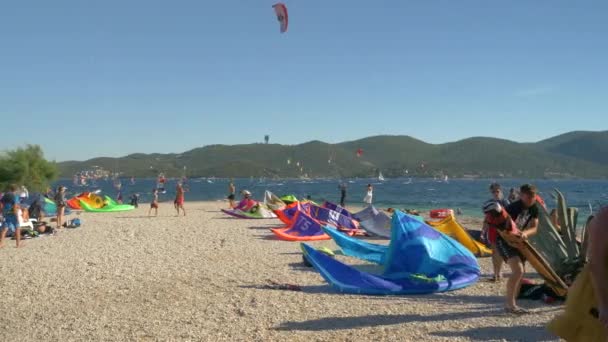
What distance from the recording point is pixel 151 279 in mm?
8719

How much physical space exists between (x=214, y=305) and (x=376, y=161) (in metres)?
124

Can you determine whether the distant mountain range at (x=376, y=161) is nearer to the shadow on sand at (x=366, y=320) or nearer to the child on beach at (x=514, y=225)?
the child on beach at (x=514, y=225)

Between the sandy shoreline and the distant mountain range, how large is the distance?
110 meters

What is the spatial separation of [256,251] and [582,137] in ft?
552

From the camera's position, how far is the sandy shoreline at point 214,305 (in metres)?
5.73

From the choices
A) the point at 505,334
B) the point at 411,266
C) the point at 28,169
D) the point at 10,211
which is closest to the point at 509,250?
the point at 505,334

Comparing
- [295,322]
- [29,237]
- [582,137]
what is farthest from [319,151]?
[295,322]

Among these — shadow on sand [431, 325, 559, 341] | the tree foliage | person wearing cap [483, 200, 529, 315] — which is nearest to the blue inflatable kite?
person wearing cap [483, 200, 529, 315]

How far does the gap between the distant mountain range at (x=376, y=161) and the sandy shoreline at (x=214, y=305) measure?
10958 centimetres

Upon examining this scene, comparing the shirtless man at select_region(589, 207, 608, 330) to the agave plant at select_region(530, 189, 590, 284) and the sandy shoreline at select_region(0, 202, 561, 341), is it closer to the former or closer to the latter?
the sandy shoreline at select_region(0, 202, 561, 341)

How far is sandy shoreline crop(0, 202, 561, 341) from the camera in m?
5.73

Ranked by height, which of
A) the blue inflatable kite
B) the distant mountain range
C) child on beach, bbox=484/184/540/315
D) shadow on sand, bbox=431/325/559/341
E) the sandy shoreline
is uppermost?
the distant mountain range

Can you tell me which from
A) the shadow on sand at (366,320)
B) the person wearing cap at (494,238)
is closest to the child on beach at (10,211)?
the shadow on sand at (366,320)

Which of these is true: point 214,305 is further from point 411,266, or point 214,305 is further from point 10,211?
point 10,211
